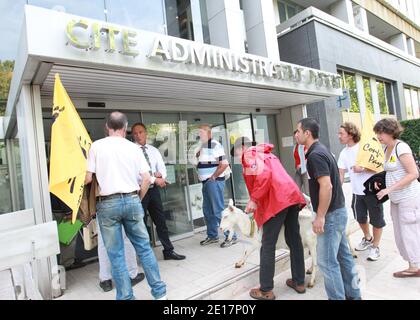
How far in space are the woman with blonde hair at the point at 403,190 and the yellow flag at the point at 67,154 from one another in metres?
3.32

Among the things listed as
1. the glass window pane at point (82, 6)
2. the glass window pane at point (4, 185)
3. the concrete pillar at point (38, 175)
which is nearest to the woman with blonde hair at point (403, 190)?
the concrete pillar at point (38, 175)

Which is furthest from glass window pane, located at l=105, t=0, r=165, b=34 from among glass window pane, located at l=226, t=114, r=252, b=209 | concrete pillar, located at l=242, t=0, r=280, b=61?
concrete pillar, located at l=242, t=0, r=280, b=61

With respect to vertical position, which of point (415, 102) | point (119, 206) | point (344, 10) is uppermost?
point (344, 10)

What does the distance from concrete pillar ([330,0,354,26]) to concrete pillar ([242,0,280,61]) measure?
623 centimetres

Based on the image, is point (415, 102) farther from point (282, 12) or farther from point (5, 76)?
point (5, 76)

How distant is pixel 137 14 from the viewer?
23.8 ft

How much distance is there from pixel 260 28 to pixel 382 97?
32.0 feet

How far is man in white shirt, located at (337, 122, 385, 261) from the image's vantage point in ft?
14.0

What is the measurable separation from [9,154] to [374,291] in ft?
27.8

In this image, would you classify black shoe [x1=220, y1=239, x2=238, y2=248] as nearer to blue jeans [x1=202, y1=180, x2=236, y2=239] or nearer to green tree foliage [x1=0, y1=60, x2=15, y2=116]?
blue jeans [x1=202, y1=180, x2=236, y2=239]

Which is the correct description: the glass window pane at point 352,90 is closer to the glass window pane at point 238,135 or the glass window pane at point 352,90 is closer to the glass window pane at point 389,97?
the glass window pane at point 389,97

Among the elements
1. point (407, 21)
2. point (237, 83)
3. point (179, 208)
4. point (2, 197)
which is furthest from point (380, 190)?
point (407, 21)

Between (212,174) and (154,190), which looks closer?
(154,190)

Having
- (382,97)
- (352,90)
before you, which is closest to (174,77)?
(352,90)
